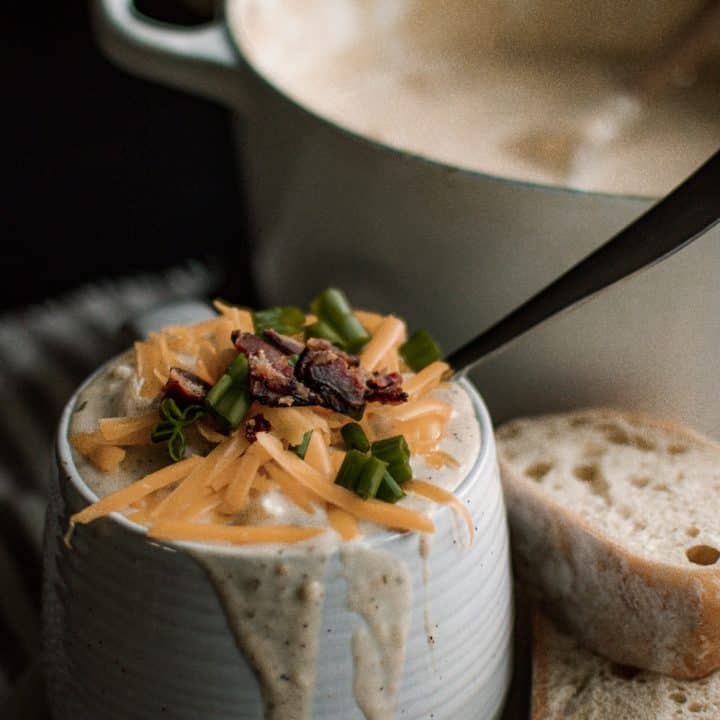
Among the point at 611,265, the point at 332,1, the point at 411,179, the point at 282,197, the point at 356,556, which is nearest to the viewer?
the point at 356,556

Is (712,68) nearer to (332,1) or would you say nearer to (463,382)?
(332,1)

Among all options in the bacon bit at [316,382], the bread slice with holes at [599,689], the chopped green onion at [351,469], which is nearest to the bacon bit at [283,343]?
the bacon bit at [316,382]

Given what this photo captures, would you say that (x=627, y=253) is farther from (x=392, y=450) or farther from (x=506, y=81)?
(x=506, y=81)

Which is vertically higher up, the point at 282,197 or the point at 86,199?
the point at 282,197

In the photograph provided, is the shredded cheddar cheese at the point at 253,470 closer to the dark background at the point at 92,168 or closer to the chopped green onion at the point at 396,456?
the chopped green onion at the point at 396,456

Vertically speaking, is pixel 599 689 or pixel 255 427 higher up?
pixel 255 427

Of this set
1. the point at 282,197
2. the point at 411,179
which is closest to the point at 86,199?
the point at 282,197

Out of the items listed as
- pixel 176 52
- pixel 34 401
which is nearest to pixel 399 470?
pixel 176 52
